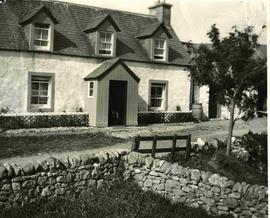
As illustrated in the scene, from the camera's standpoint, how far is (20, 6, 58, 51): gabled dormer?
70.7 feet

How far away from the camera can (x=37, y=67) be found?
71.9 ft

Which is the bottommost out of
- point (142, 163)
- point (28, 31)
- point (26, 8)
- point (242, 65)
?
point (142, 163)

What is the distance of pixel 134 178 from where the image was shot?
13109 millimetres

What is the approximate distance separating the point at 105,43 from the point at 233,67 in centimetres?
1196

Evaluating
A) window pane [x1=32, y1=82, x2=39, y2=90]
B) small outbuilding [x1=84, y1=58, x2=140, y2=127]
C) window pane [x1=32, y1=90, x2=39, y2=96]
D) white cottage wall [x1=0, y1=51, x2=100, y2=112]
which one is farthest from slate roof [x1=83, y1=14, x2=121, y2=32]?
window pane [x1=32, y1=90, x2=39, y2=96]

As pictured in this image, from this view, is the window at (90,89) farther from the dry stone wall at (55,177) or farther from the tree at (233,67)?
the dry stone wall at (55,177)

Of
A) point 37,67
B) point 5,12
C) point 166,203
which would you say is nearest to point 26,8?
point 5,12

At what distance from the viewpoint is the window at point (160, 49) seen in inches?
1021

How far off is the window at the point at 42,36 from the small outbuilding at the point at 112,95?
2.99 metres

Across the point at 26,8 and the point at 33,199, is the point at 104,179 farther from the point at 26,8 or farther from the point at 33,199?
the point at 26,8

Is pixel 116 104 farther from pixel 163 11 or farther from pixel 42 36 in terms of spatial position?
pixel 163 11

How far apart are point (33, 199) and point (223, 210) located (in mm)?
5268

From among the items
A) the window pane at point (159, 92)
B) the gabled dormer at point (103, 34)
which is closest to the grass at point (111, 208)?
the gabled dormer at point (103, 34)

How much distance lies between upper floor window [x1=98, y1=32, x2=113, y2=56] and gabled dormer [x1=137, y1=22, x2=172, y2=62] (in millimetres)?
2832
